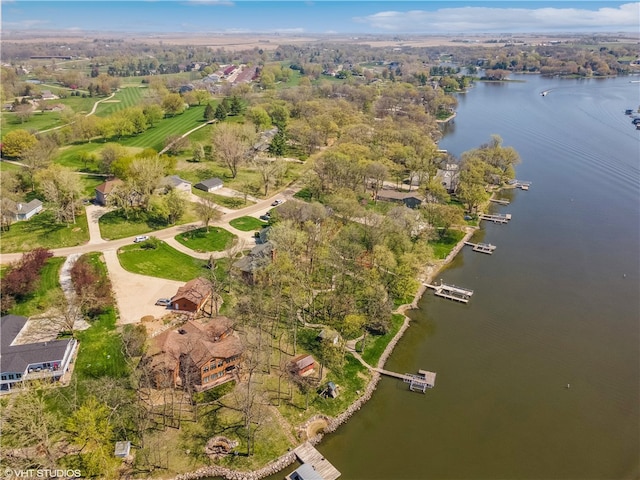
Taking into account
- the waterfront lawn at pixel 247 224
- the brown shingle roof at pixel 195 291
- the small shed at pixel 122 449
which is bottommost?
the small shed at pixel 122 449

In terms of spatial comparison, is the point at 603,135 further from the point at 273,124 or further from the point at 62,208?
the point at 62,208

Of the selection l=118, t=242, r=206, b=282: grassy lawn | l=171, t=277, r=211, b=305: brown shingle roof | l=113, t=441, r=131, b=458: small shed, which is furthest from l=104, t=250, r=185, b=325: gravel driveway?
l=113, t=441, r=131, b=458: small shed

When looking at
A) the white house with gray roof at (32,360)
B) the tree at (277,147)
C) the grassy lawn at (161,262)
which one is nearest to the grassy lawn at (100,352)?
the white house with gray roof at (32,360)

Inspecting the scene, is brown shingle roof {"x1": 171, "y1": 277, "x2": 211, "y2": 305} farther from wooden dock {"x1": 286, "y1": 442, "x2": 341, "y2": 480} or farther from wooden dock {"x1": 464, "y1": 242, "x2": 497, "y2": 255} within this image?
wooden dock {"x1": 464, "y1": 242, "x2": 497, "y2": 255}

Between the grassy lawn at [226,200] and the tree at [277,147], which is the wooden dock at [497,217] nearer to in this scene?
the grassy lawn at [226,200]

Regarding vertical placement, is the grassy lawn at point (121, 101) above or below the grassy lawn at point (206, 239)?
above
